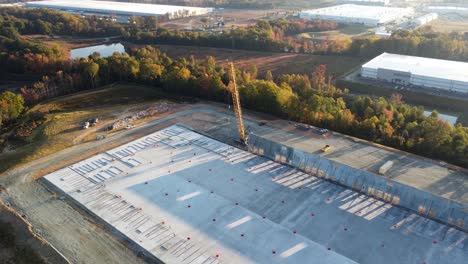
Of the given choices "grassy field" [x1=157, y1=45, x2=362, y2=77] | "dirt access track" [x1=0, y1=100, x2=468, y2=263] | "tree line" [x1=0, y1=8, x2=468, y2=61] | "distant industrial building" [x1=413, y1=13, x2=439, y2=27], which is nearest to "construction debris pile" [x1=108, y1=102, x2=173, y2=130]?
"dirt access track" [x1=0, y1=100, x2=468, y2=263]

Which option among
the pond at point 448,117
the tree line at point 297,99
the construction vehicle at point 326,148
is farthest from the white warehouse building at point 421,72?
the construction vehicle at point 326,148

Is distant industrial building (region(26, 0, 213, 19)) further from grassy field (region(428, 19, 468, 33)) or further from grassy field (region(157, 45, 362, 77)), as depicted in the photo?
grassy field (region(428, 19, 468, 33))

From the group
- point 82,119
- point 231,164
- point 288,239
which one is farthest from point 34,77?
point 288,239

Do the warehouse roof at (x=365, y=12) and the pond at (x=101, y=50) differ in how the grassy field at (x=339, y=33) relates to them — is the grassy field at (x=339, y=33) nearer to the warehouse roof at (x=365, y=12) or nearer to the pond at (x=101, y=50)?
the warehouse roof at (x=365, y=12)

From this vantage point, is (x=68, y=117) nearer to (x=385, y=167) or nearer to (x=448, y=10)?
(x=385, y=167)

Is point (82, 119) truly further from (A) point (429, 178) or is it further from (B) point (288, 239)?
(A) point (429, 178)

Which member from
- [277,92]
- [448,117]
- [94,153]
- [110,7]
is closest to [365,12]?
[448,117]
